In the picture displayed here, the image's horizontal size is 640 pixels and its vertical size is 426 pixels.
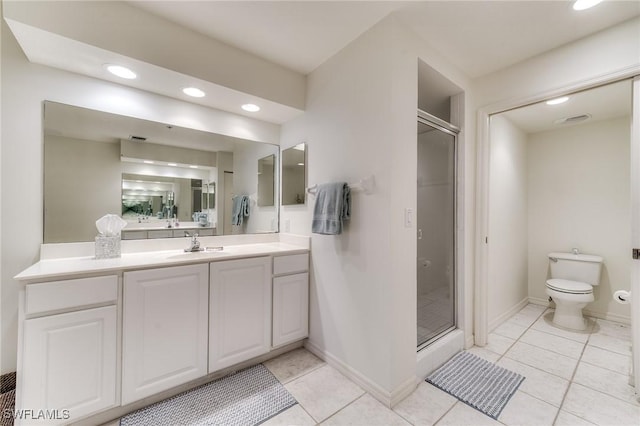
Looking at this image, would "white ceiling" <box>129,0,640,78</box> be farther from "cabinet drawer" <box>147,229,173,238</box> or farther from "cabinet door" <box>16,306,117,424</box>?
"cabinet door" <box>16,306,117,424</box>

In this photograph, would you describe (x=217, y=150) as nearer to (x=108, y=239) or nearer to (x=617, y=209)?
(x=108, y=239)

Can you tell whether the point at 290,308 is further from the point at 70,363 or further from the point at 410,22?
the point at 410,22

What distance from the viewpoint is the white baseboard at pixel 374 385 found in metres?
1.55

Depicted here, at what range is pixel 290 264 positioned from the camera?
2.10 metres

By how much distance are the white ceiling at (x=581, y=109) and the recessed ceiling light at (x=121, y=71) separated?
311cm

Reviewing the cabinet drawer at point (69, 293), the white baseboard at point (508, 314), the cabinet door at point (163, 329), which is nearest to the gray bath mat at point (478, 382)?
the white baseboard at point (508, 314)

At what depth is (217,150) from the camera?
2.31 metres

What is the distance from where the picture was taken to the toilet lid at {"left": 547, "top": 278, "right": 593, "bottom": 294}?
252 cm

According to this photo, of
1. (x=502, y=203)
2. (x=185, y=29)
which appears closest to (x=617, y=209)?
(x=502, y=203)

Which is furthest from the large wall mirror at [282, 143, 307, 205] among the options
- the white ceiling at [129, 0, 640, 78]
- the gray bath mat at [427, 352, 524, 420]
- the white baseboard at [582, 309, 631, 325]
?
the white baseboard at [582, 309, 631, 325]

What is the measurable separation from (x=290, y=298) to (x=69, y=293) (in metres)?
1.35

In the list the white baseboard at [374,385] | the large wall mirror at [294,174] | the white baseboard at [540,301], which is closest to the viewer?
the white baseboard at [374,385]

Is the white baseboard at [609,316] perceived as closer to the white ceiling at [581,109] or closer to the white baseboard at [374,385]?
the white ceiling at [581,109]

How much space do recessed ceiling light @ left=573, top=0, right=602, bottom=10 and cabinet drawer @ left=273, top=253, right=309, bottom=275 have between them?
2.38m
